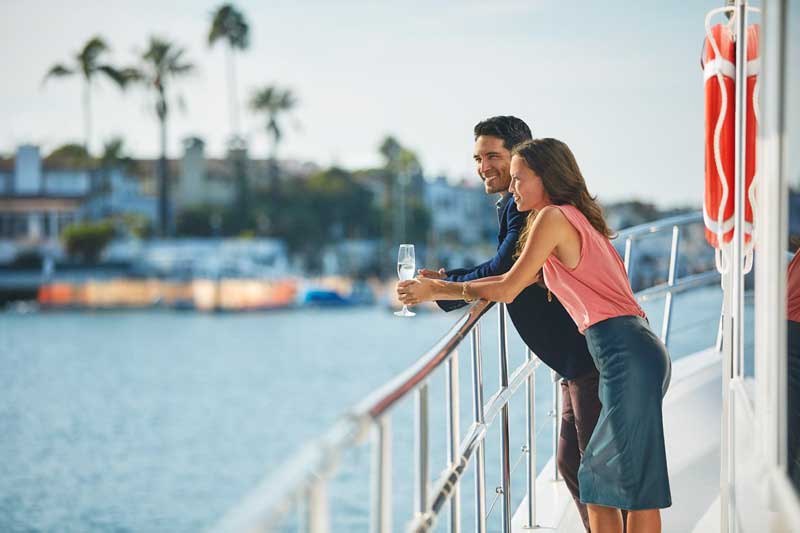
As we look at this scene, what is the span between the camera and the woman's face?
2729 millimetres

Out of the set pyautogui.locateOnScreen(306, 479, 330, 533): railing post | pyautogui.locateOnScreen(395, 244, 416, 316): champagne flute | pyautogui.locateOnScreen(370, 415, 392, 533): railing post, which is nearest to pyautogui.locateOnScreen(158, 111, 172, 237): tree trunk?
pyautogui.locateOnScreen(395, 244, 416, 316): champagne flute

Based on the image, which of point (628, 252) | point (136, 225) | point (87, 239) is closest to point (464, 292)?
point (628, 252)

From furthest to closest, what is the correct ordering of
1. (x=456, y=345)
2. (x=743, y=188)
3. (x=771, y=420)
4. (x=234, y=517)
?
1. (x=743, y=188)
2. (x=456, y=345)
3. (x=771, y=420)
4. (x=234, y=517)

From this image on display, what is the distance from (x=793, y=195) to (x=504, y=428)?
1.38 meters

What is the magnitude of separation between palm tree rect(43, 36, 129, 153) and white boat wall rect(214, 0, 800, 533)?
8172 centimetres

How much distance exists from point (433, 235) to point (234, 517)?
92.8 metres

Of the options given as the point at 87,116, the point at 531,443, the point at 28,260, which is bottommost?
the point at 28,260

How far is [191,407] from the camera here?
45.2 metres

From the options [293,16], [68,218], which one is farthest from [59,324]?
[293,16]

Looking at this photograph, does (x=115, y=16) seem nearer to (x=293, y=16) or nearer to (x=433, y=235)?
(x=293, y=16)

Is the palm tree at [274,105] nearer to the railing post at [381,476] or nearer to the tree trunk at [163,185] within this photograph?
the tree trunk at [163,185]

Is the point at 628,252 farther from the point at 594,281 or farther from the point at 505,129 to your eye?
the point at 594,281

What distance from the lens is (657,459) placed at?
266 centimetres

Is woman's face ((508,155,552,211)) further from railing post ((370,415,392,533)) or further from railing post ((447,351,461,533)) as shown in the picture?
railing post ((370,415,392,533))
